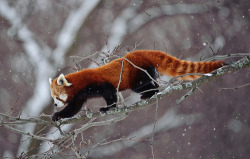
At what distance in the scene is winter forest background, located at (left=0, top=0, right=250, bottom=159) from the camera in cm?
508

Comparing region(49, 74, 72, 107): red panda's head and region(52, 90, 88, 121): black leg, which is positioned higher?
region(49, 74, 72, 107): red panda's head

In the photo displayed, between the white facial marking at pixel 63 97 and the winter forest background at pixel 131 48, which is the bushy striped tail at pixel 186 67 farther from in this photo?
the winter forest background at pixel 131 48

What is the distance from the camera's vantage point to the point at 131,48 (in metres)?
4.85

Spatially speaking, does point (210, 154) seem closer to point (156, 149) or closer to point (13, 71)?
point (156, 149)

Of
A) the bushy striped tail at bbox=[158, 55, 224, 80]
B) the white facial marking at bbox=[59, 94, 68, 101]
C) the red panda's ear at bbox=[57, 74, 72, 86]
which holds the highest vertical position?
the red panda's ear at bbox=[57, 74, 72, 86]

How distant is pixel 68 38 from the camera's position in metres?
5.08

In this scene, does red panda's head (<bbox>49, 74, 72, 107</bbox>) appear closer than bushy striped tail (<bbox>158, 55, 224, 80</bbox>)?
No

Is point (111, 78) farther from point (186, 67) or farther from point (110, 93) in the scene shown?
point (186, 67)

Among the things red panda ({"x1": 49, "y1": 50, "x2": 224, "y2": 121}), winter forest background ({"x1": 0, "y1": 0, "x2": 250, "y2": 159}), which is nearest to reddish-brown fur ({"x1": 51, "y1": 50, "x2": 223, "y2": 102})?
red panda ({"x1": 49, "y1": 50, "x2": 224, "y2": 121})

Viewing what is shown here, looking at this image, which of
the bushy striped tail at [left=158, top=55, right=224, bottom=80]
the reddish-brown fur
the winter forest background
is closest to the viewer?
the bushy striped tail at [left=158, top=55, right=224, bottom=80]

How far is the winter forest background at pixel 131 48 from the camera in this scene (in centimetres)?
508

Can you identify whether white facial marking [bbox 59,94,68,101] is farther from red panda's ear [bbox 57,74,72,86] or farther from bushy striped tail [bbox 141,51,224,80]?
bushy striped tail [bbox 141,51,224,80]

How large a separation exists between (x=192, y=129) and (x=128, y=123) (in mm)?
1259

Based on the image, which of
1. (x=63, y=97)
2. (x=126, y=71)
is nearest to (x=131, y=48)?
(x=126, y=71)
